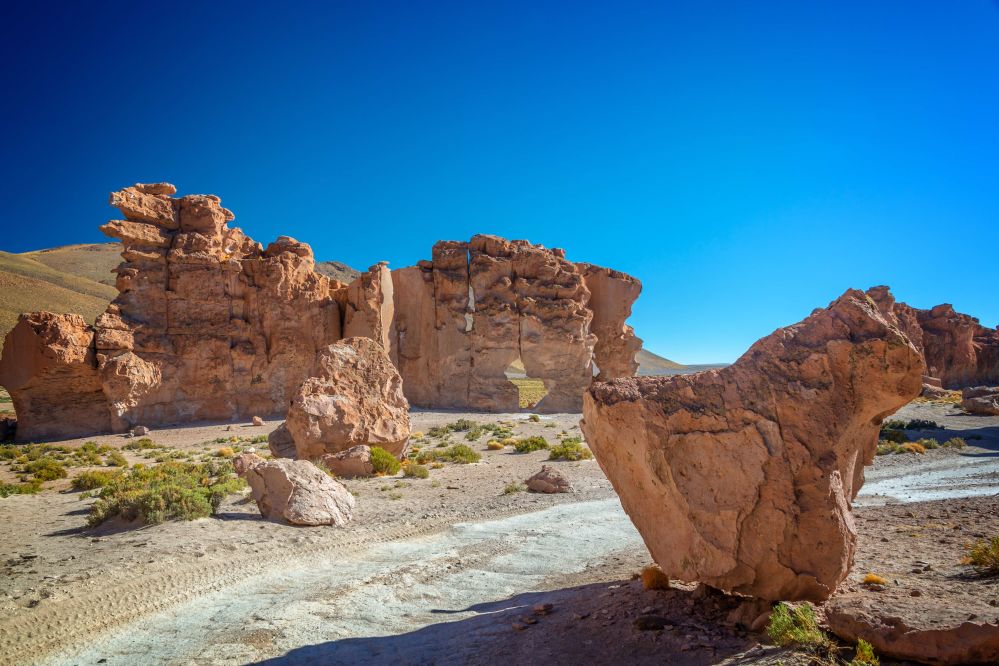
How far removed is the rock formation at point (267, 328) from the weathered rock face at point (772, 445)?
24.2 metres

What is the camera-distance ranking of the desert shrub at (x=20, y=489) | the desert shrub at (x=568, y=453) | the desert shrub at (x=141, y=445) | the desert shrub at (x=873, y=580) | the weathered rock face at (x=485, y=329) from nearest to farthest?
the desert shrub at (x=873, y=580)
the desert shrub at (x=20, y=489)
the desert shrub at (x=568, y=453)
the desert shrub at (x=141, y=445)
the weathered rock face at (x=485, y=329)

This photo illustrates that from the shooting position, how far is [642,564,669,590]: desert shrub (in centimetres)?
550

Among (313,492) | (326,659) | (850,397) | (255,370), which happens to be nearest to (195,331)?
(255,370)

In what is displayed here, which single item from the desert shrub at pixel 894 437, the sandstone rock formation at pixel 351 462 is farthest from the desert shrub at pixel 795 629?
the desert shrub at pixel 894 437

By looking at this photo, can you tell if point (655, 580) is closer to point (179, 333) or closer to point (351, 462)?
point (351, 462)

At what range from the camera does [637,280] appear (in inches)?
1410

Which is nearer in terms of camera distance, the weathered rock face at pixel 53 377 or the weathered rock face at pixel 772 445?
the weathered rock face at pixel 772 445

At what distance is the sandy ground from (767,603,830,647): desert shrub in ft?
0.80

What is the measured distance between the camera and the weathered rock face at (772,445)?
4.51 meters

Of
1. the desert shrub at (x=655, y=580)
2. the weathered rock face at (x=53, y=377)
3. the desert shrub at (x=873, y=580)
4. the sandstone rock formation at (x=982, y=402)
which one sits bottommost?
the desert shrub at (x=655, y=580)

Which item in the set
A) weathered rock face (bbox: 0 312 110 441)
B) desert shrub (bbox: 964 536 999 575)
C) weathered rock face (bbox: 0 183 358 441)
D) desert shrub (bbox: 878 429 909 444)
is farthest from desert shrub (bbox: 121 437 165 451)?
desert shrub (bbox: 878 429 909 444)

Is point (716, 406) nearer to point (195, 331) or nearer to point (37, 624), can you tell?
point (37, 624)

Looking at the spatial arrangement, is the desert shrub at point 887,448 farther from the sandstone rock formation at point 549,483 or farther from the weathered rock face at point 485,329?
the weathered rock face at point 485,329

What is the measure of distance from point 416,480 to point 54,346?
18623 millimetres
